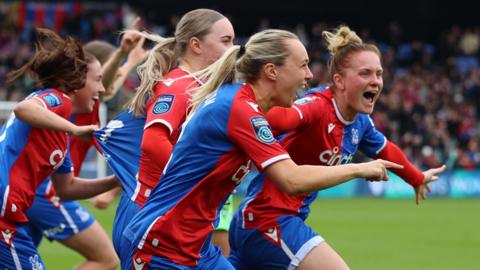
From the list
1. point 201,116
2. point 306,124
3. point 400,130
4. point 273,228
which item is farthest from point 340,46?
point 400,130

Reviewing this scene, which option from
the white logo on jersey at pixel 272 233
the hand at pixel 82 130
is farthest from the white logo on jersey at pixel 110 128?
the white logo on jersey at pixel 272 233

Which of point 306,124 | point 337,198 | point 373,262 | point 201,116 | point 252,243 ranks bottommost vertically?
point 337,198

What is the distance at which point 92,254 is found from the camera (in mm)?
7820

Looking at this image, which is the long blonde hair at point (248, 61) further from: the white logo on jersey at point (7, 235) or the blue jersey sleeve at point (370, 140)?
the blue jersey sleeve at point (370, 140)

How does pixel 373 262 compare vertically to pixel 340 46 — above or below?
below

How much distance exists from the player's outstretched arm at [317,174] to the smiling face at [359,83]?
5.52ft

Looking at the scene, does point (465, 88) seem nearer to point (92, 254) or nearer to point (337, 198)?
point (337, 198)

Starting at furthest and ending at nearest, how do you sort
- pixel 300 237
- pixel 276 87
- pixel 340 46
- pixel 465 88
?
pixel 465 88 → pixel 340 46 → pixel 300 237 → pixel 276 87

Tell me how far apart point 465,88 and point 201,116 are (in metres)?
25.7

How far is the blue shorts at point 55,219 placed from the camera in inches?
306

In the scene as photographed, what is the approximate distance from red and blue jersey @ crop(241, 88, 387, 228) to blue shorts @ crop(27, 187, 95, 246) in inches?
79.9

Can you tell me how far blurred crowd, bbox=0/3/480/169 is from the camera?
1003 inches

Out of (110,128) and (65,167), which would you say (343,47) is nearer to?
(110,128)

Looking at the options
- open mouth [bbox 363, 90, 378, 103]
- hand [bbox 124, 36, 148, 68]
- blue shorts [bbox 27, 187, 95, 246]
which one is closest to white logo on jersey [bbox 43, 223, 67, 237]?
blue shorts [bbox 27, 187, 95, 246]
